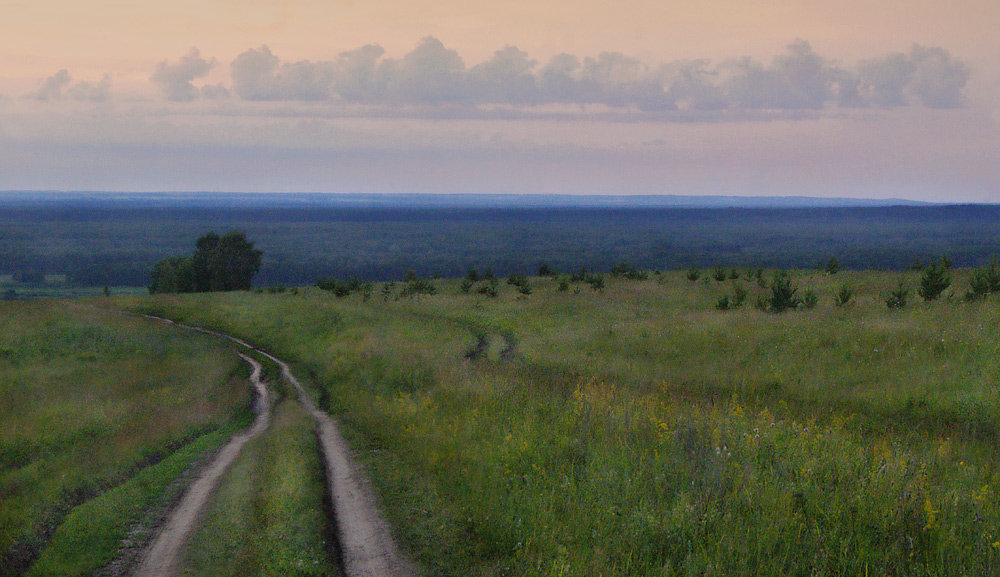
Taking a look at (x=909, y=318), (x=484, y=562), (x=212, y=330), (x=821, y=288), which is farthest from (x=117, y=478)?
(x=821, y=288)

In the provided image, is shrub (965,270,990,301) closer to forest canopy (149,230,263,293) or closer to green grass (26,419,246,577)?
green grass (26,419,246,577)

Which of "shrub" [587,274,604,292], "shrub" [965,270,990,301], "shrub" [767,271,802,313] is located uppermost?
"shrub" [965,270,990,301]

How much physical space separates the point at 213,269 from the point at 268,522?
3861 inches

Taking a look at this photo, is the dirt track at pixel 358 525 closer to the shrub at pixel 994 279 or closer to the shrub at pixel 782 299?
the shrub at pixel 782 299

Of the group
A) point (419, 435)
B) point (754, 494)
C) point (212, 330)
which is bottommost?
point (212, 330)

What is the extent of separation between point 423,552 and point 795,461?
5832mm

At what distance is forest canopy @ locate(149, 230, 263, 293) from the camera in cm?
9725

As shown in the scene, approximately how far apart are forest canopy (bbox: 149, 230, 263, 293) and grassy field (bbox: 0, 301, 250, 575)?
64.6m

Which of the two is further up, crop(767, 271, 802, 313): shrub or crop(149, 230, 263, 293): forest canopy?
crop(767, 271, 802, 313): shrub

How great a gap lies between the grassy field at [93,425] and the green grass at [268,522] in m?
1.19

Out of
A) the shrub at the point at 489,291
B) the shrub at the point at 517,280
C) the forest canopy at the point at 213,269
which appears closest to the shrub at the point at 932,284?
the shrub at the point at 489,291

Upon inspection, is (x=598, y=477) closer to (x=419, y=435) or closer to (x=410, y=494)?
(x=410, y=494)

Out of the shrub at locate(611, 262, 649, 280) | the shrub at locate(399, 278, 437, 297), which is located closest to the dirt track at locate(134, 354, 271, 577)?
the shrub at locate(399, 278, 437, 297)

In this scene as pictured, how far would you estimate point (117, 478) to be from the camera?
1153cm
